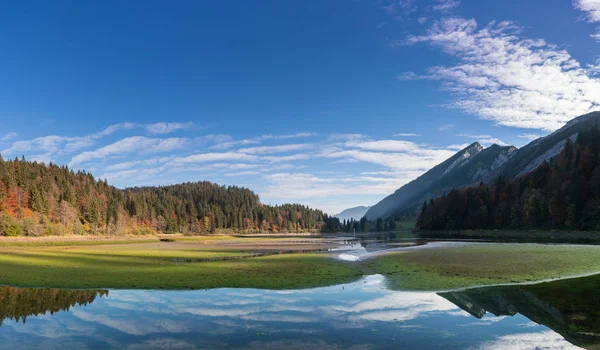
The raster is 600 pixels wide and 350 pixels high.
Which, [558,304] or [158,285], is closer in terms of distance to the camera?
[558,304]

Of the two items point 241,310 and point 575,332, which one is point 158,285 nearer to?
point 241,310

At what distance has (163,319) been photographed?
20734 mm

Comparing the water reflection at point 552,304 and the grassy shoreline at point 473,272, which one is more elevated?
the water reflection at point 552,304

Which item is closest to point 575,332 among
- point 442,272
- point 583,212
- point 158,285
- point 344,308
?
point 344,308

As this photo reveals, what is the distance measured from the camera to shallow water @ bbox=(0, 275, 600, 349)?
16484 millimetres

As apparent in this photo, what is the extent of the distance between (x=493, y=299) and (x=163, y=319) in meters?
21.9

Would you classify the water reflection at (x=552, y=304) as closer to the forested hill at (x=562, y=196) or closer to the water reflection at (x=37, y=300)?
the water reflection at (x=37, y=300)

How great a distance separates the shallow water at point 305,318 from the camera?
54.1 feet

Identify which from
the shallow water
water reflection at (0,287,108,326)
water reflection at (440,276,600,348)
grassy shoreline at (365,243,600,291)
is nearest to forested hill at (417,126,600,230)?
grassy shoreline at (365,243,600,291)

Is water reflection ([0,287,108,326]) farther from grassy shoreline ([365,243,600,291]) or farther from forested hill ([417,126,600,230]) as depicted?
forested hill ([417,126,600,230])

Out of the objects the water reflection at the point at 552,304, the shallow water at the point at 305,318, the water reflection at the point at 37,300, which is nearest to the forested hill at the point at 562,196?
the water reflection at the point at 552,304

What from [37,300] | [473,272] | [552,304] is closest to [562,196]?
[473,272]

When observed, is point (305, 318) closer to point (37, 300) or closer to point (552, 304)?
point (552, 304)

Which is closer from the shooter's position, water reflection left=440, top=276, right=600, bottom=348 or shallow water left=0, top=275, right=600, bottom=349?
shallow water left=0, top=275, right=600, bottom=349
